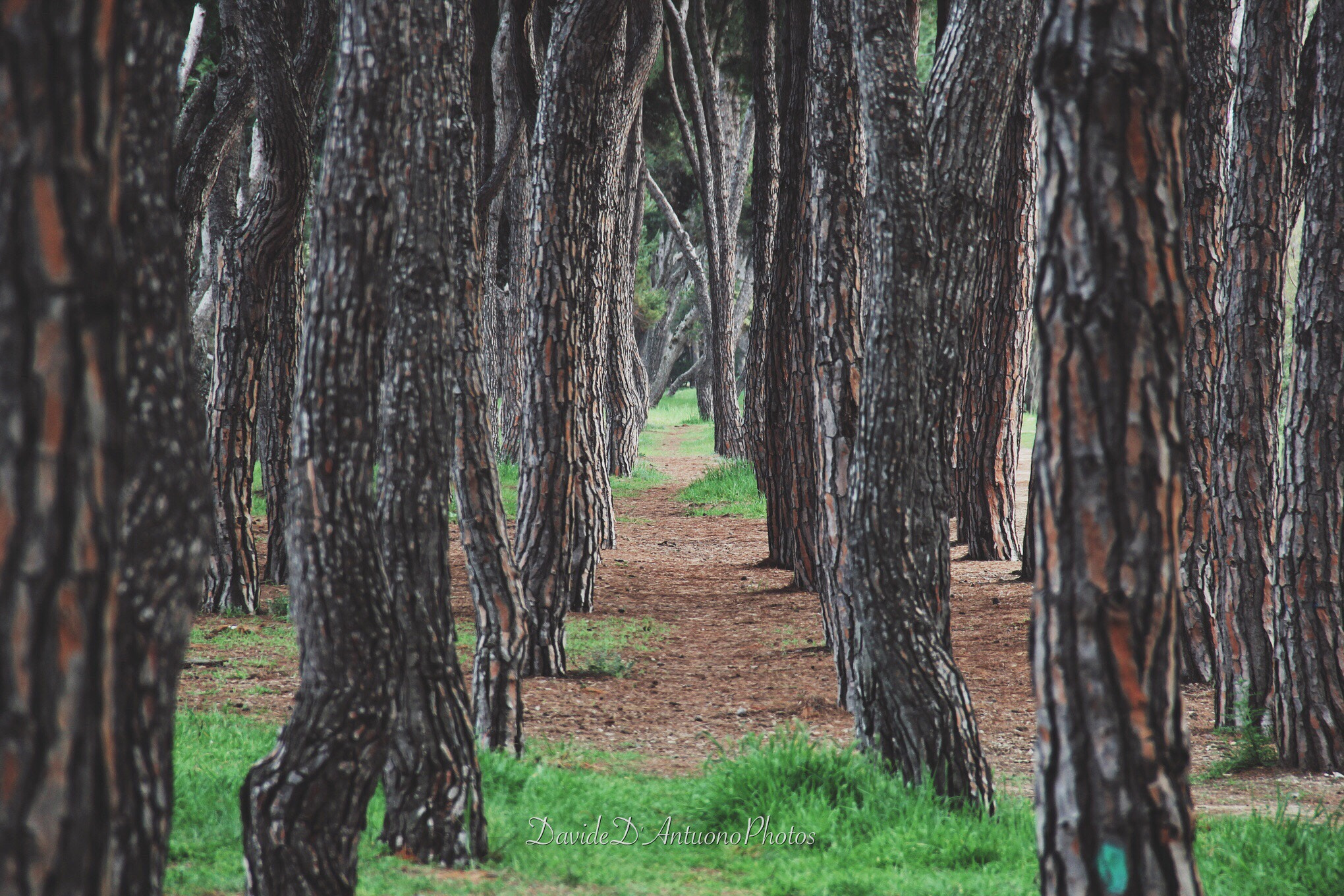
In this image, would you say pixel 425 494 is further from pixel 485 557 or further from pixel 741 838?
pixel 741 838

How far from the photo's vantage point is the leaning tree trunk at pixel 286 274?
300 inches

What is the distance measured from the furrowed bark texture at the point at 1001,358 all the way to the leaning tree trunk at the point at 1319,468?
15.7 feet

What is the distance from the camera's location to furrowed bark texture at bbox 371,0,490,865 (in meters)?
3.70

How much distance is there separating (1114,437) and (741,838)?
256 centimetres

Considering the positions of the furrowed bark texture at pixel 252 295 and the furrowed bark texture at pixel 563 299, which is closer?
the furrowed bark texture at pixel 563 299

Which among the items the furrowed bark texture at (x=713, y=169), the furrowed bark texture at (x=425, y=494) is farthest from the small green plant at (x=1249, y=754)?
the furrowed bark texture at (x=713, y=169)

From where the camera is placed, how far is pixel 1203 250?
6574 millimetres

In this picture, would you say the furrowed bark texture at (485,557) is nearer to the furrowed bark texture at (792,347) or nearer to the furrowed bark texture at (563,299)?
the furrowed bark texture at (563,299)

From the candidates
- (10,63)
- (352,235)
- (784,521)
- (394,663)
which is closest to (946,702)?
(394,663)

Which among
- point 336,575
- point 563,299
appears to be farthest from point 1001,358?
point 336,575

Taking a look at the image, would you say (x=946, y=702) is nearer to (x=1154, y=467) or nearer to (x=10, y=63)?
(x=1154, y=467)

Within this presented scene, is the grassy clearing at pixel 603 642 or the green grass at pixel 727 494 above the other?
the green grass at pixel 727 494

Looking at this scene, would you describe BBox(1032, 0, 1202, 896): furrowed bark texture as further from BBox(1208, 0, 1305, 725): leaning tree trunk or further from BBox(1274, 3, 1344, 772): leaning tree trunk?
BBox(1208, 0, 1305, 725): leaning tree trunk

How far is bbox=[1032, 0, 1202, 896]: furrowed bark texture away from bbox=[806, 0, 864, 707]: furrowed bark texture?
9.55ft
